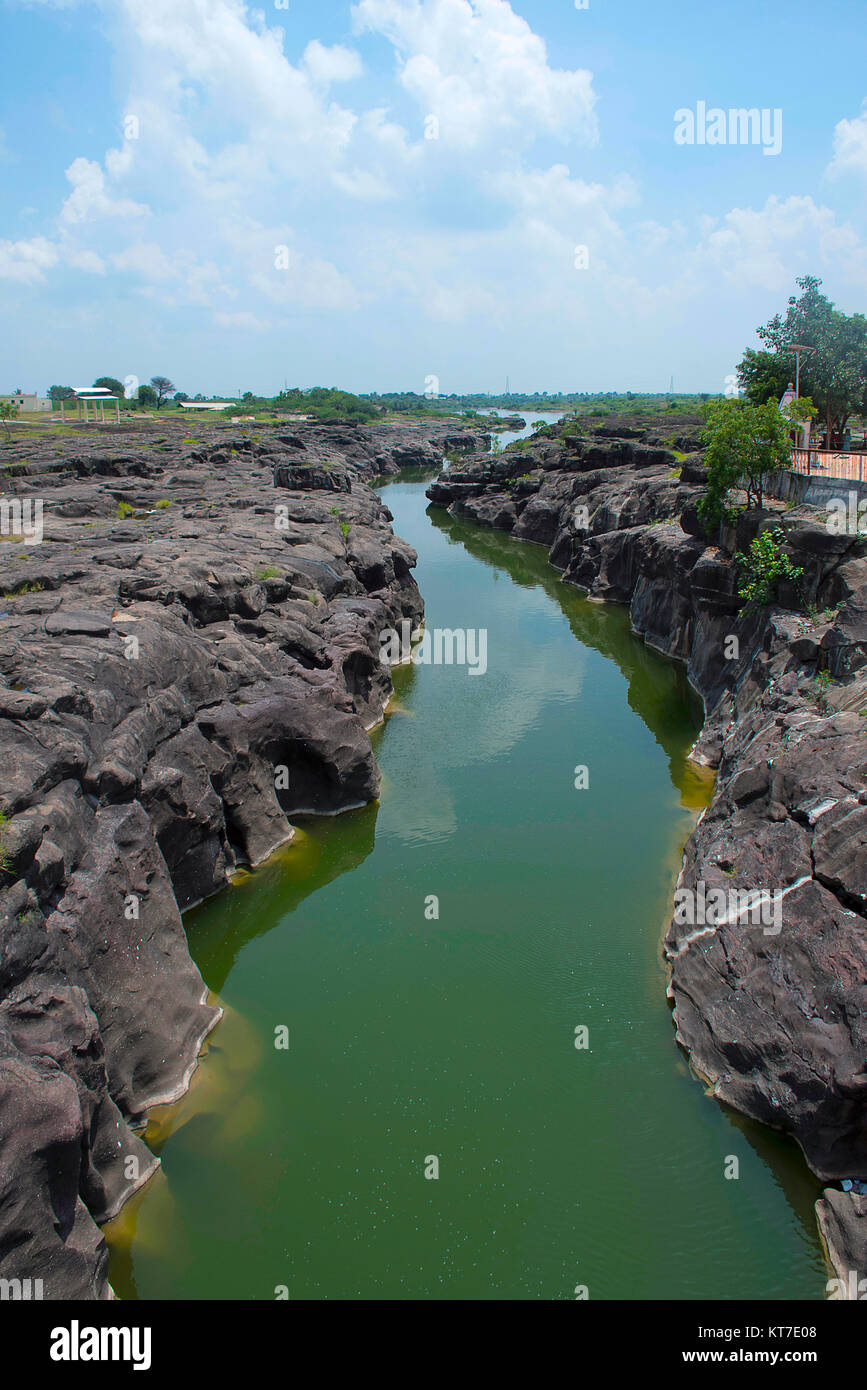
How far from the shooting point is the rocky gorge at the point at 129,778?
35.2 ft

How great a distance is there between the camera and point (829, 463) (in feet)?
97.3

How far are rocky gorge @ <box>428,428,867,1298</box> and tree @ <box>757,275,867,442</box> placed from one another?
12.2 meters

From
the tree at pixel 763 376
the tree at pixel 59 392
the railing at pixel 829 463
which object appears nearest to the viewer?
the railing at pixel 829 463

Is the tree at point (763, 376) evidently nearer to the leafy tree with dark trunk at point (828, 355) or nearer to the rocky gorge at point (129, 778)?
the leafy tree with dark trunk at point (828, 355)

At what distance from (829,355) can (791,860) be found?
33452 millimetres
